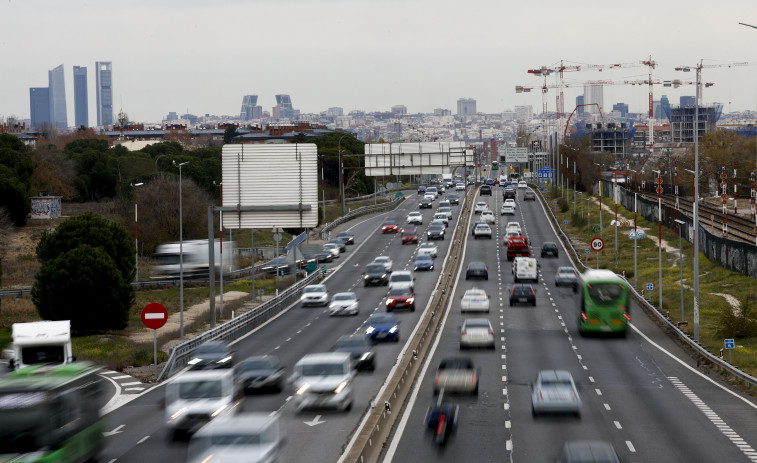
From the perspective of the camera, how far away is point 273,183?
37312 millimetres

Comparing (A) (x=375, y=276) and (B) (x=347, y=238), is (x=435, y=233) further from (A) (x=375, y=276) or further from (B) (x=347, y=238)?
(A) (x=375, y=276)

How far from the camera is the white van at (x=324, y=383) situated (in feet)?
100

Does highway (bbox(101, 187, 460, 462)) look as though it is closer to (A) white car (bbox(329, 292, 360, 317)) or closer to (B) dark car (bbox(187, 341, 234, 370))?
(A) white car (bbox(329, 292, 360, 317))

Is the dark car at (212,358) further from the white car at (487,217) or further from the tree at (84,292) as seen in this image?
the white car at (487,217)

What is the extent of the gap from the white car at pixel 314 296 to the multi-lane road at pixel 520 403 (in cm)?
405

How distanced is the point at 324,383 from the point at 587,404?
839cm

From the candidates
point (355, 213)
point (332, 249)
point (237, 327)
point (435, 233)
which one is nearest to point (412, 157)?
point (435, 233)

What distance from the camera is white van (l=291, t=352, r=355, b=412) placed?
3055cm

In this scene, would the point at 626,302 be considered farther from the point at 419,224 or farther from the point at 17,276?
the point at 419,224

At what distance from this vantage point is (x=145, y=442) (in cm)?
2731

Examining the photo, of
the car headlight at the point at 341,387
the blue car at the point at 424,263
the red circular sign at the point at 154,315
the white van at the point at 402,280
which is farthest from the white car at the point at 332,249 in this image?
the car headlight at the point at 341,387

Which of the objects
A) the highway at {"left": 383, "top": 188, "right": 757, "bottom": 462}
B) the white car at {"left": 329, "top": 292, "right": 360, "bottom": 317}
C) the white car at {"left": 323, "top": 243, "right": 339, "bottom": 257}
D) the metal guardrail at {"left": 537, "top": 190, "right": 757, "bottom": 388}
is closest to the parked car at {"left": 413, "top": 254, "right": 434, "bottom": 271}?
the white car at {"left": 323, "top": 243, "right": 339, "bottom": 257}

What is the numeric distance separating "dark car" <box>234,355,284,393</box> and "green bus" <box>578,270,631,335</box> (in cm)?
1783

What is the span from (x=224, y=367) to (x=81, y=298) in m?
23.7
